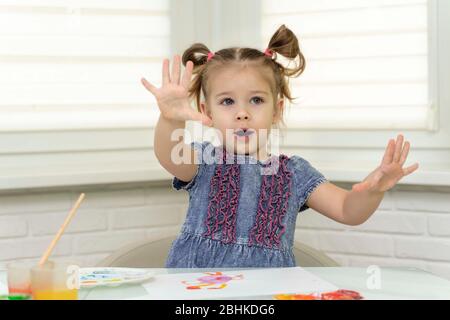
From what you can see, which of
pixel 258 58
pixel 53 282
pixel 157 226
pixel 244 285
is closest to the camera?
pixel 53 282

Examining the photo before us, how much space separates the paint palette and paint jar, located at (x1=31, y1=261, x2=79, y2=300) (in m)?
0.13

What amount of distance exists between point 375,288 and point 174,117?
53 cm

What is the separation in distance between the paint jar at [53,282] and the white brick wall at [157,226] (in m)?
1.01

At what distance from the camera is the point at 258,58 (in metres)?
1.84

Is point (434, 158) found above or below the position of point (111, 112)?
below

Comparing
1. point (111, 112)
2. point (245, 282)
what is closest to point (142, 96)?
point (111, 112)

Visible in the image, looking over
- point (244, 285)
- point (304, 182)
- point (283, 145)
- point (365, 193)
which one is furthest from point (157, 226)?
point (244, 285)

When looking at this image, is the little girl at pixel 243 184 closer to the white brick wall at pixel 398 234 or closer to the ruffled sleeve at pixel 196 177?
the ruffled sleeve at pixel 196 177

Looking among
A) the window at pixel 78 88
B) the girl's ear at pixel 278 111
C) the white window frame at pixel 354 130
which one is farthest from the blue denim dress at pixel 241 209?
the window at pixel 78 88

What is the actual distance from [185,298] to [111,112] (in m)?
1.36

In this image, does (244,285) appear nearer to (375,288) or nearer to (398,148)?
(375,288)
